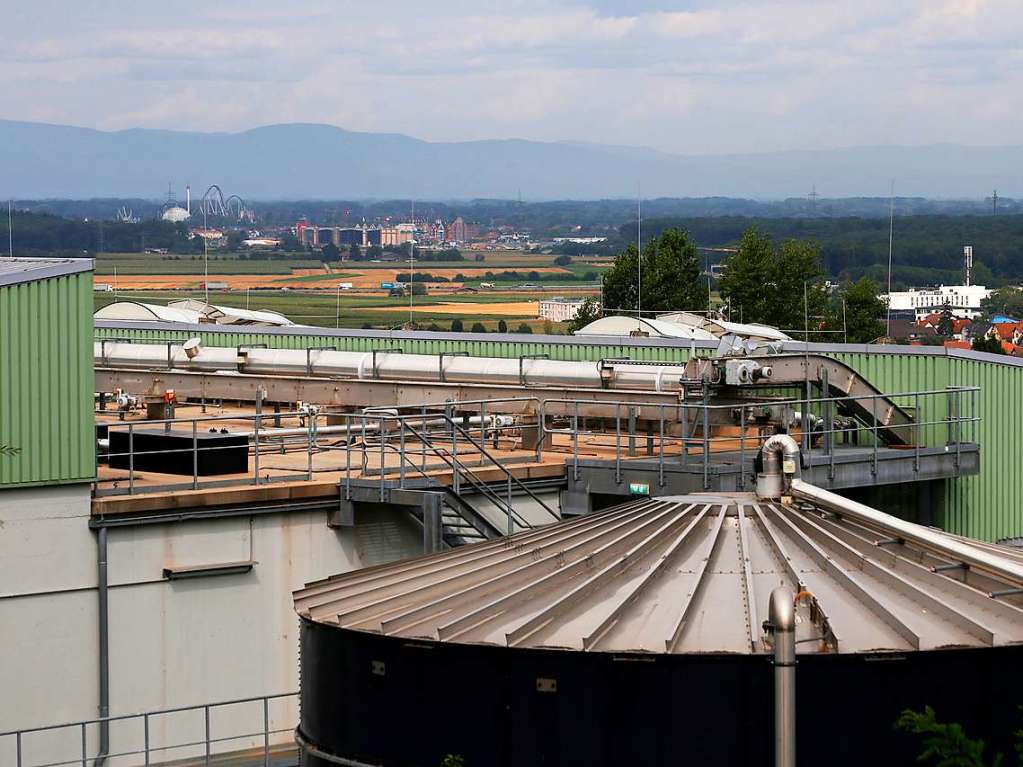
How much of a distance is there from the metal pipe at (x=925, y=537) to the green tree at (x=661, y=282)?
242 ft

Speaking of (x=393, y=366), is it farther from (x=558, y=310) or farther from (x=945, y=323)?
(x=945, y=323)

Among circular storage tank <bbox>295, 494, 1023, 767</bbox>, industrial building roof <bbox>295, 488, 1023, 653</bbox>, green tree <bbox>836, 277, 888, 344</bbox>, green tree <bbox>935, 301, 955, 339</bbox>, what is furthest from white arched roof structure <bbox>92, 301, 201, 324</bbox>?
green tree <bbox>935, 301, 955, 339</bbox>

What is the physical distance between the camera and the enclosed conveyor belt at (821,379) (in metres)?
30.2

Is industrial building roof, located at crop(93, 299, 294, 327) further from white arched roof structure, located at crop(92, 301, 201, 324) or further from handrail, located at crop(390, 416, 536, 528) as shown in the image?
handrail, located at crop(390, 416, 536, 528)

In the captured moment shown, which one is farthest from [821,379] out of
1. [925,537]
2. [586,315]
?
[586,315]

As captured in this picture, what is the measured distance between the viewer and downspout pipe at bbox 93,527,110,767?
80.0ft

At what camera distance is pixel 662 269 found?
9725 cm

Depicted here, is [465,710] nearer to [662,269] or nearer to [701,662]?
[701,662]

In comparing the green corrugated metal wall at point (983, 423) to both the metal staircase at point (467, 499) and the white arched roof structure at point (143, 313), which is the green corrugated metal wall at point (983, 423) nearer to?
the metal staircase at point (467, 499)

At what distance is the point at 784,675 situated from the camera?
16781mm

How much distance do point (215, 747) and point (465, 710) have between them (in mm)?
7577

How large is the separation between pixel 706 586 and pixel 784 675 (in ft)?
7.79

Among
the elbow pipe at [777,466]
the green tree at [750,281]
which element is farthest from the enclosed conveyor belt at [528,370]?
the green tree at [750,281]

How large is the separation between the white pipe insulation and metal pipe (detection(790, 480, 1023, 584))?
11.0 meters
